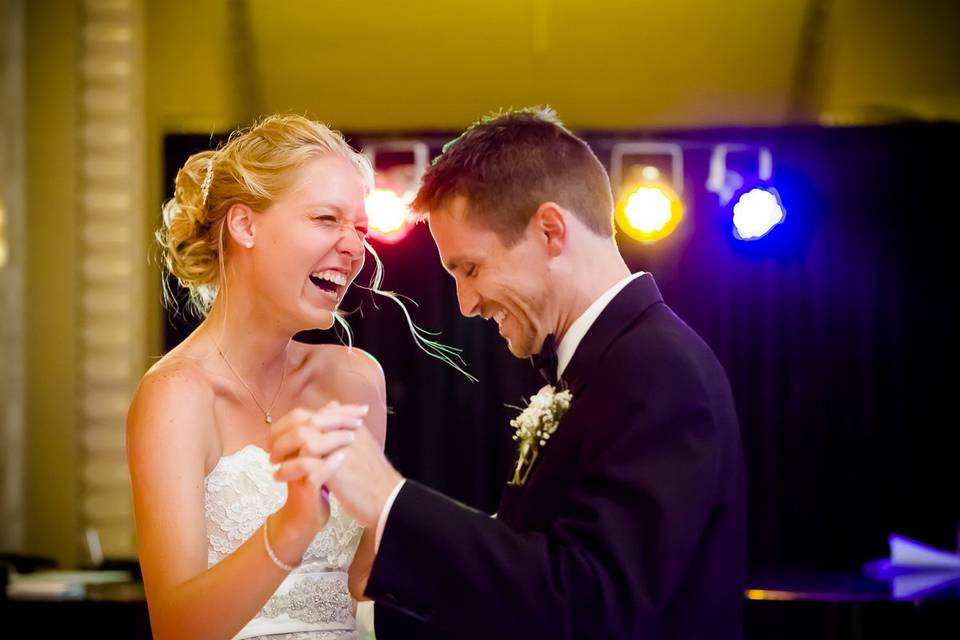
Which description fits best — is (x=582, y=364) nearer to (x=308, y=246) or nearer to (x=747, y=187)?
(x=308, y=246)

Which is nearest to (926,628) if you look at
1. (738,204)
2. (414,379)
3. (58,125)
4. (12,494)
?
(738,204)

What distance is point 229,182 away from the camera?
245 cm

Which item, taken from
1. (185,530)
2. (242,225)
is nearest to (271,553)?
(185,530)

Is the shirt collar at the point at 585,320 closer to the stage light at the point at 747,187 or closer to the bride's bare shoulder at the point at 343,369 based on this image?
the bride's bare shoulder at the point at 343,369

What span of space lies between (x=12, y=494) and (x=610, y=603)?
536 centimetres

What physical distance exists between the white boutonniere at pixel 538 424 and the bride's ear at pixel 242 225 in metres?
0.75

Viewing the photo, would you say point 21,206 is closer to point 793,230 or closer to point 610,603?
point 793,230

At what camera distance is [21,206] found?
20.4 feet

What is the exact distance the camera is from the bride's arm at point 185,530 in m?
1.96

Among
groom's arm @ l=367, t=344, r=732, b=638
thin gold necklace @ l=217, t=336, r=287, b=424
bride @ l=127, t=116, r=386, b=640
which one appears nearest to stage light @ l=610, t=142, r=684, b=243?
bride @ l=127, t=116, r=386, b=640

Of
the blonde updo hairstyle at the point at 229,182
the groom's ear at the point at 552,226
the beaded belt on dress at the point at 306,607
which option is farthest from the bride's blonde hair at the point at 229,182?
the beaded belt on dress at the point at 306,607

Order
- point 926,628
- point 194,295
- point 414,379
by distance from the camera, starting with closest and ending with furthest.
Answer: point 194,295
point 926,628
point 414,379

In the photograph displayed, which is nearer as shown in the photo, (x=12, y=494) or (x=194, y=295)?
(x=194, y=295)

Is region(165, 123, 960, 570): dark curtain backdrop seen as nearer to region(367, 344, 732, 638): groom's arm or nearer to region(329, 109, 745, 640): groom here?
region(329, 109, 745, 640): groom
